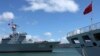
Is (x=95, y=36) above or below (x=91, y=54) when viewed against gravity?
above

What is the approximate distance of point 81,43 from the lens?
30219 mm

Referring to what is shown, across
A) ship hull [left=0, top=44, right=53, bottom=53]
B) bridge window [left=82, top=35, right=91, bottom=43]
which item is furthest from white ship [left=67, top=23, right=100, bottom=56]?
ship hull [left=0, top=44, right=53, bottom=53]

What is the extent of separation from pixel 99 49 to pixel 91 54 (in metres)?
1.96

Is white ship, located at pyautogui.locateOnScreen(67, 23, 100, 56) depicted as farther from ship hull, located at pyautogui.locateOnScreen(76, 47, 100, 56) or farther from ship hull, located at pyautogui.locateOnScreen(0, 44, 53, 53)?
ship hull, located at pyautogui.locateOnScreen(0, 44, 53, 53)

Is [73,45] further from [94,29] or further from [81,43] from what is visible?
[94,29]

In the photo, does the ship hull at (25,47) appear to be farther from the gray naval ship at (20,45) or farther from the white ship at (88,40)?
the white ship at (88,40)

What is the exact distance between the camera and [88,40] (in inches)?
1182

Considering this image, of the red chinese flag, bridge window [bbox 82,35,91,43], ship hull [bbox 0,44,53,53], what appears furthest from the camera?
ship hull [bbox 0,44,53,53]

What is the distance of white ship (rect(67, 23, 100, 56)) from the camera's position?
26119 millimetres

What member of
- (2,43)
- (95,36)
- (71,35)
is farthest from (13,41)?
(95,36)

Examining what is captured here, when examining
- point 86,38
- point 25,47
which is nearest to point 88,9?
point 86,38

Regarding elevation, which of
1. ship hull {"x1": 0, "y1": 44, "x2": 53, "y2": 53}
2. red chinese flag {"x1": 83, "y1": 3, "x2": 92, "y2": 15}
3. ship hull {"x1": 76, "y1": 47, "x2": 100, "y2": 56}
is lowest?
ship hull {"x1": 76, "y1": 47, "x2": 100, "y2": 56}

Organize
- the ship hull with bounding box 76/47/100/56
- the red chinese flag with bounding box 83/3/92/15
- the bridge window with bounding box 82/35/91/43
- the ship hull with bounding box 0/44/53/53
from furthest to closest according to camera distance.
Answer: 1. the ship hull with bounding box 0/44/53/53
2. the bridge window with bounding box 82/35/91/43
3. the red chinese flag with bounding box 83/3/92/15
4. the ship hull with bounding box 76/47/100/56

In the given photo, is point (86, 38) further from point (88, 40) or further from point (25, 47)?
point (25, 47)
